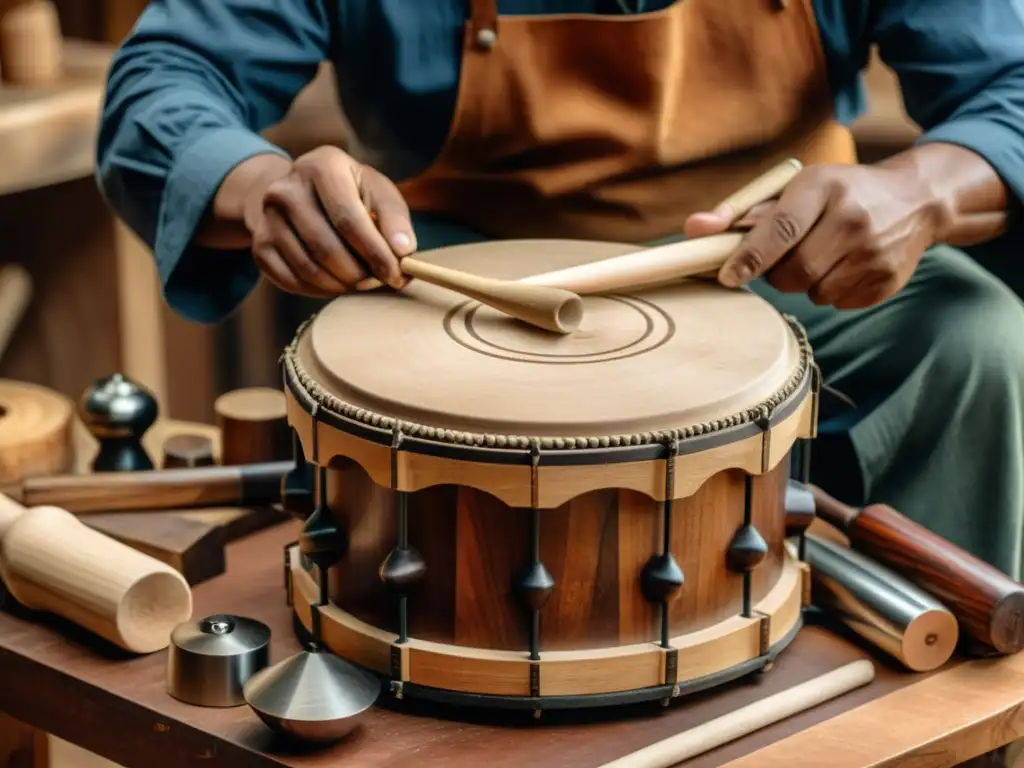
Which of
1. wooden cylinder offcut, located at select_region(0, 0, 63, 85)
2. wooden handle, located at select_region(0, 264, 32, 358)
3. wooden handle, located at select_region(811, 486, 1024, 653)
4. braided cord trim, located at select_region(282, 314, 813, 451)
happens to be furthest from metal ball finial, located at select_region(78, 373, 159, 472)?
wooden handle, located at select_region(0, 264, 32, 358)

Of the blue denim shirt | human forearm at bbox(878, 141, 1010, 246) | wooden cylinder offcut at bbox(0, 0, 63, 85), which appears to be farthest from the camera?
wooden cylinder offcut at bbox(0, 0, 63, 85)

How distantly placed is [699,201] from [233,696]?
85 centimetres

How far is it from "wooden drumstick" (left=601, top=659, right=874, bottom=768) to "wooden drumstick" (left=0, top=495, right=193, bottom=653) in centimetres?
49

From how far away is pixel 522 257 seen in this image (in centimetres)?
165

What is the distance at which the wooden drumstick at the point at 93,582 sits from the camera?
1.51m

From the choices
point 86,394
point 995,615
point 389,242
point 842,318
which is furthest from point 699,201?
point 86,394

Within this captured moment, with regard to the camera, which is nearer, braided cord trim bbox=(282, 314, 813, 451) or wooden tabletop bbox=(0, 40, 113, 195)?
braided cord trim bbox=(282, 314, 813, 451)

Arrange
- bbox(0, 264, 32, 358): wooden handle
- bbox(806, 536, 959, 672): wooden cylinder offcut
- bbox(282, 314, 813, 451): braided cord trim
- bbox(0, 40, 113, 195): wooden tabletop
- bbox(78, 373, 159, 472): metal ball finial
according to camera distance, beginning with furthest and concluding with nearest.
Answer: bbox(0, 264, 32, 358): wooden handle
bbox(0, 40, 113, 195): wooden tabletop
bbox(78, 373, 159, 472): metal ball finial
bbox(806, 536, 959, 672): wooden cylinder offcut
bbox(282, 314, 813, 451): braided cord trim

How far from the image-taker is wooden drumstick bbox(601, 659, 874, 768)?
4.39ft

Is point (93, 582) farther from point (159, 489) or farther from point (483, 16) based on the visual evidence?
point (483, 16)

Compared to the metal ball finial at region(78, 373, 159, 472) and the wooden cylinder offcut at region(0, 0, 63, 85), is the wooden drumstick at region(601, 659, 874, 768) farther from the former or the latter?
the wooden cylinder offcut at region(0, 0, 63, 85)

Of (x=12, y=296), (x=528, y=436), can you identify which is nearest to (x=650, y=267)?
(x=528, y=436)

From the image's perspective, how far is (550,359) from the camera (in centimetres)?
141

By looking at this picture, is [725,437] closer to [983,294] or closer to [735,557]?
[735,557]
